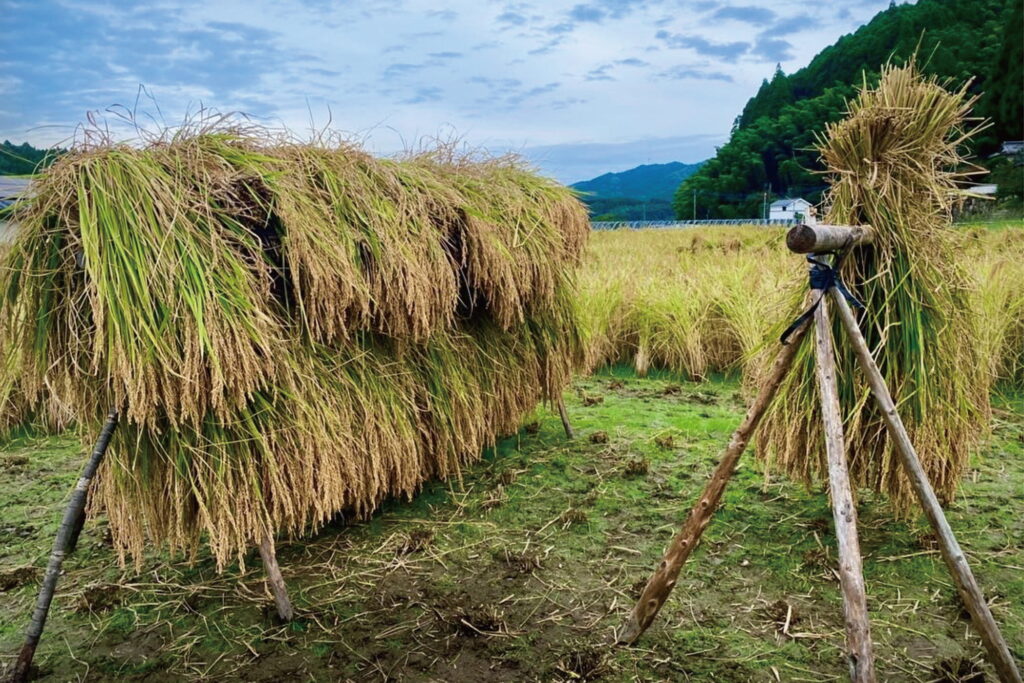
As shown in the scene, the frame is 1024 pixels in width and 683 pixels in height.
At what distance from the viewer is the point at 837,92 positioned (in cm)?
4716

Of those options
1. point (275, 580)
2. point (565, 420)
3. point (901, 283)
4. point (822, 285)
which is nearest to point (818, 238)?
point (822, 285)

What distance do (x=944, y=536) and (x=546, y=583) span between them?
1.34 metres

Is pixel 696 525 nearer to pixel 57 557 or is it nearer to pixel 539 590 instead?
pixel 539 590

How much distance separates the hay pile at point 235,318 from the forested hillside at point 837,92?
25.7 m

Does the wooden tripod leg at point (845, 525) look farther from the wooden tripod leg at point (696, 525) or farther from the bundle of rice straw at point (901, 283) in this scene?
the bundle of rice straw at point (901, 283)

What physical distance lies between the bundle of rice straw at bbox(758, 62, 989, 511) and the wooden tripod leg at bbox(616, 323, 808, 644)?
0.56 meters

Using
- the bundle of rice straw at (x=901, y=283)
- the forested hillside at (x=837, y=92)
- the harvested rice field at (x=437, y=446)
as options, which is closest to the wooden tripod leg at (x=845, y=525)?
the harvested rice field at (x=437, y=446)

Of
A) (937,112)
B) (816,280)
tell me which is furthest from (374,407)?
(937,112)

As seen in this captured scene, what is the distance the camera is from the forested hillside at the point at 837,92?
1224 inches

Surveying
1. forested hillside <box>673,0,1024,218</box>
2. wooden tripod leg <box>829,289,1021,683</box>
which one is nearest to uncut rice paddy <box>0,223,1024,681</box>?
Result: wooden tripod leg <box>829,289,1021,683</box>

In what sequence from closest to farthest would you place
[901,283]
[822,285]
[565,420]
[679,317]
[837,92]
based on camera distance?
[822,285], [901,283], [565,420], [679,317], [837,92]

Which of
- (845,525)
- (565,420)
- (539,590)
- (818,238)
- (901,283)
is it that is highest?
(818,238)

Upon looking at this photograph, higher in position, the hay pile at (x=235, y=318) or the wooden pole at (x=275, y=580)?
the hay pile at (x=235, y=318)

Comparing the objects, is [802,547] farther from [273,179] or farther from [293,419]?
[273,179]
